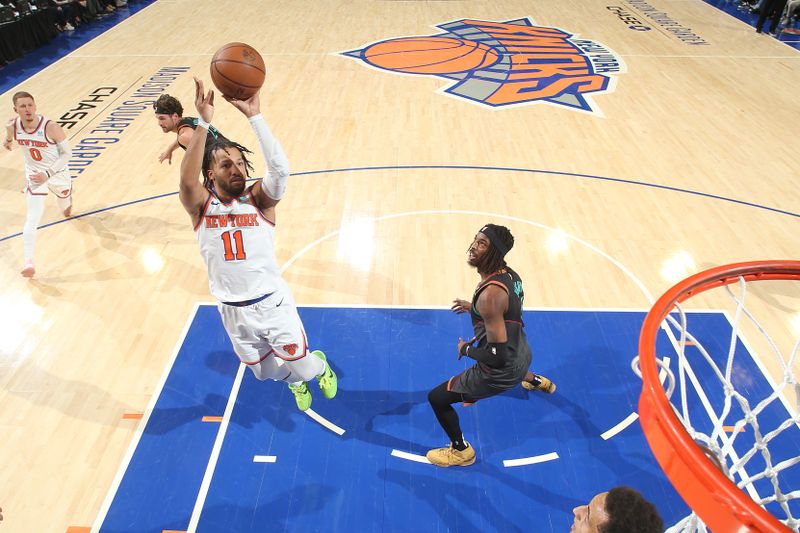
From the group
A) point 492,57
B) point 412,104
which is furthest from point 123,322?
point 492,57

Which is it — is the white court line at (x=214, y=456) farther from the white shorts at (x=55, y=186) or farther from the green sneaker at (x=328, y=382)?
the white shorts at (x=55, y=186)

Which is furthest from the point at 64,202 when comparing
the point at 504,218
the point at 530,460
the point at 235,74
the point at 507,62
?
the point at 507,62

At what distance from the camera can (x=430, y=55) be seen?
12555 millimetres

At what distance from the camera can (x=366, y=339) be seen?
5.16 metres

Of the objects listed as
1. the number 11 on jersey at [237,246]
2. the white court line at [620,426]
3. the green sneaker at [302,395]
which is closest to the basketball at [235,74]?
the number 11 on jersey at [237,246]

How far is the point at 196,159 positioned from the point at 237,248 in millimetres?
675

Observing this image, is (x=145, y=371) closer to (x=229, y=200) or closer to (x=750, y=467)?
(x=229, y=200)

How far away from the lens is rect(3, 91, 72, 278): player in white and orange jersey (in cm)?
592

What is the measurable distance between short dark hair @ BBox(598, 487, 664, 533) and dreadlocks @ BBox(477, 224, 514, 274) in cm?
158

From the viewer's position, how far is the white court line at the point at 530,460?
4086 mm

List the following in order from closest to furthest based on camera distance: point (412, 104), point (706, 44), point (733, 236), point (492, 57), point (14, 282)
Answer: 1. point (14, 282)
2. point (733, 236)
3. point (412, 104)
4. point (492, 57)
5. point (706, 44)

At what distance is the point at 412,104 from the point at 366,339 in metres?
6.25

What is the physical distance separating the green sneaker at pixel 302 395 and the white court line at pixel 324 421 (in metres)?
0.06

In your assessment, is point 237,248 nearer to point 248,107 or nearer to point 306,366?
point 248,107
